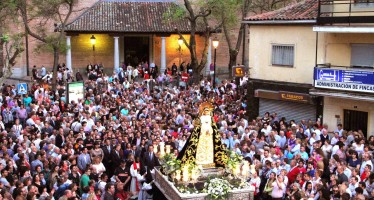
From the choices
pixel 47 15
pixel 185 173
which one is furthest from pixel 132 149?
pixel 47 15

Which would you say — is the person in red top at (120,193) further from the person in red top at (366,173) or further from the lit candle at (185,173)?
the person in red top at (366,173)

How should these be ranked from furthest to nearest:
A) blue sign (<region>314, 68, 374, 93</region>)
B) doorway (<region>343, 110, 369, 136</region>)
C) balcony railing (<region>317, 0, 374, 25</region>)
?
doorway (<region>343, 110, 369, 136</region>) → balcony railing (<region>317, 0, 374, 25</region>) → blue sign (<region>314, 68, 374, 93</region>)

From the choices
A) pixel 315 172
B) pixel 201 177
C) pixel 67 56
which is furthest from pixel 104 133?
pixel 67 56

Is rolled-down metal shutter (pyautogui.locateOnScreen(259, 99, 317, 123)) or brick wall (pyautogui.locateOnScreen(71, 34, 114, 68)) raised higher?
brick wall (pyautogui.locateOnScreen(71, 34, 114, 68))

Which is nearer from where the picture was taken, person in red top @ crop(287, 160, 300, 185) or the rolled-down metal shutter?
person in red top @ crop(287, 160, 300, 185)

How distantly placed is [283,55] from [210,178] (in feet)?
45.3

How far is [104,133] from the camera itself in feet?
63.8

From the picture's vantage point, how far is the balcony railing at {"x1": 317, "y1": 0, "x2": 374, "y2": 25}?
2303 cm

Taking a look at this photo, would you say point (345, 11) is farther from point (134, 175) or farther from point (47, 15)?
point (47, 15)

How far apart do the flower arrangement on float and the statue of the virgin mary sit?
203 millimetres

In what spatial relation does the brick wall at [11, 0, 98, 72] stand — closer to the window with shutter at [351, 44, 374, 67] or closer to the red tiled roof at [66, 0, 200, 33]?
the red tiled roof at [66, 0, 200, 33]

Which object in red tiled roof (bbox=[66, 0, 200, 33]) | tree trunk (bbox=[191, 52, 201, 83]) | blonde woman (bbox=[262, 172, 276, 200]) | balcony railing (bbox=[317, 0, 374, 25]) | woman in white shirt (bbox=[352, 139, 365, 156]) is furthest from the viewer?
red tiled roof (bbox=[66, 0, 200, 33])

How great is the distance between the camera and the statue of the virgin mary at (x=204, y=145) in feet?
46.7

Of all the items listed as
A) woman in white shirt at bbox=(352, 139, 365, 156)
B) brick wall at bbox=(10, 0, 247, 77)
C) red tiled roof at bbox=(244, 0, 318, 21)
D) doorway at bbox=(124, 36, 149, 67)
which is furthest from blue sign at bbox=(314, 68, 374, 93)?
doorway at bbox=(124, 36, 149, 67)
